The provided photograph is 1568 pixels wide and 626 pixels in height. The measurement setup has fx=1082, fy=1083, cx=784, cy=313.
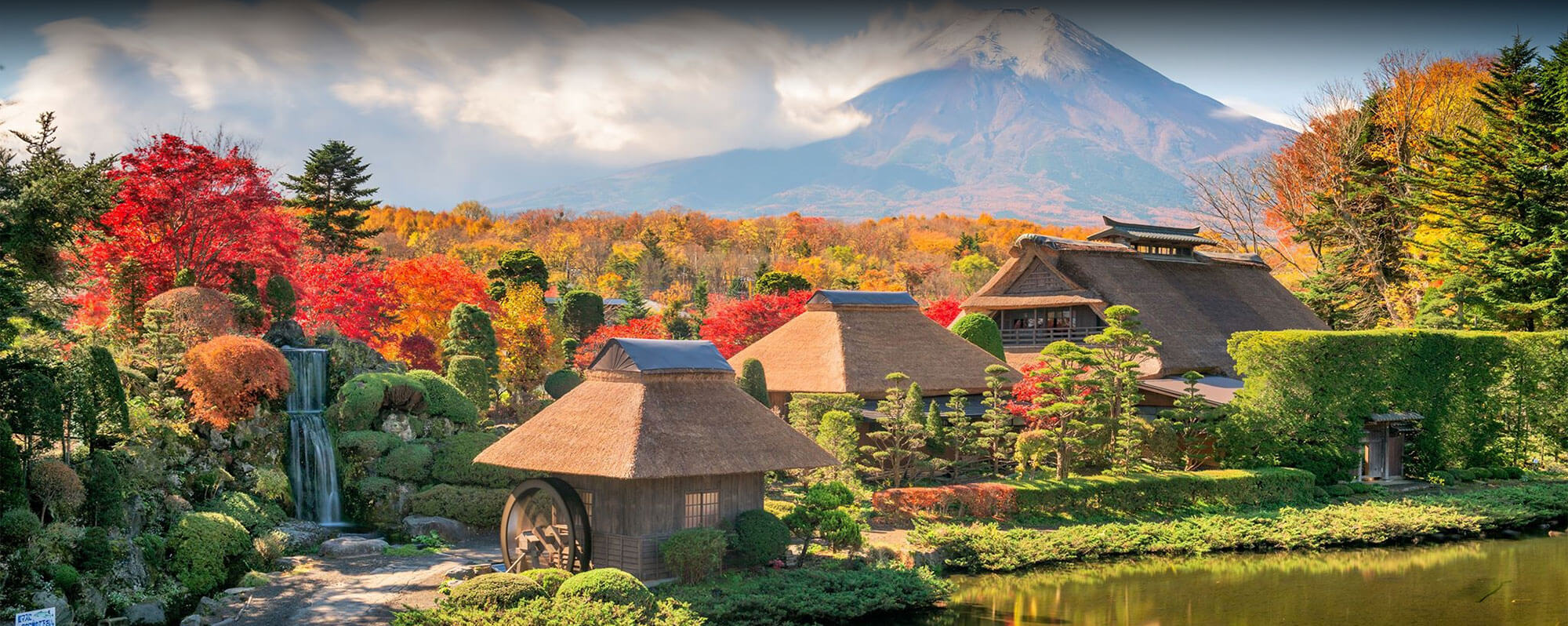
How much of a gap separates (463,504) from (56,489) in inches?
326

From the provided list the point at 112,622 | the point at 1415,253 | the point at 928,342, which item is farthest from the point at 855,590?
the point at 1415,253

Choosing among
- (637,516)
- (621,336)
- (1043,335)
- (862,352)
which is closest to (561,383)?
(621,336)

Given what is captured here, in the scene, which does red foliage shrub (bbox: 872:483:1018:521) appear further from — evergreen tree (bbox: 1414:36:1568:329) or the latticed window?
evergreen tree (bbox: 1414:36:1568:329)

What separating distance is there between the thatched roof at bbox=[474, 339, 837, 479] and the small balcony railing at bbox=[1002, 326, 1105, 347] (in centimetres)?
1780

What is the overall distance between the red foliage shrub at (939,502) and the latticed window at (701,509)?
5644mm

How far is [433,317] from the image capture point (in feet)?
119

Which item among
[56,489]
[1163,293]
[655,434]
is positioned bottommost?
[56,489]

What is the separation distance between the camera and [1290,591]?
2002 centimetres

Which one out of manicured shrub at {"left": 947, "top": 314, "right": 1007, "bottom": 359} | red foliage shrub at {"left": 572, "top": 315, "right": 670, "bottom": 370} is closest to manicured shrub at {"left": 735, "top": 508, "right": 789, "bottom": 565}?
manicured shrub at {"left": 947, "top": 314, "right": 1007, "bottom": 359}

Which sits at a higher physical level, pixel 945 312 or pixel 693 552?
pixel 945 312

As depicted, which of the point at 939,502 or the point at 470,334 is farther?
the point at 470,334

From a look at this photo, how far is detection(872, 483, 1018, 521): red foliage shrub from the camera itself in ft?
76.8

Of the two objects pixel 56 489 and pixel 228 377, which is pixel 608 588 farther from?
pixel 228 377

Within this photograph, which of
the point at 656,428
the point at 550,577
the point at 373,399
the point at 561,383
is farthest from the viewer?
the point at 561,383
